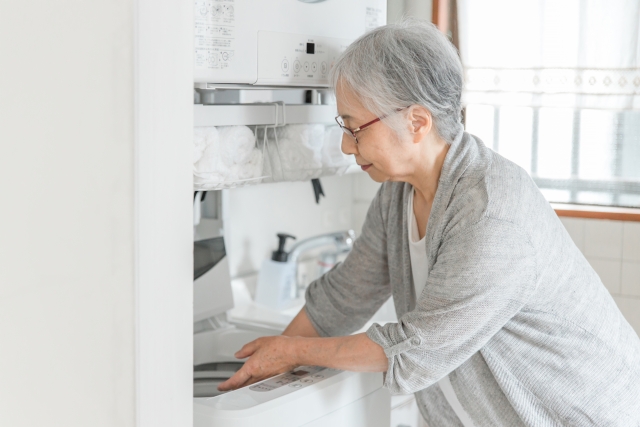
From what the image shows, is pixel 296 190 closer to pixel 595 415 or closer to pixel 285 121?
pixel 285 121

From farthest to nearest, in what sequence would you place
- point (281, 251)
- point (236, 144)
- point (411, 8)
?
point (411, 8)
point (281, 251)
point (236, 144)

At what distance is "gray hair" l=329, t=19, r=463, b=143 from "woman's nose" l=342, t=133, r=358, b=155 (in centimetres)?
9

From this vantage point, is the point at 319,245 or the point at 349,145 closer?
the point at 349,145

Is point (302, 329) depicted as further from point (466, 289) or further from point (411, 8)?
point (411, 8)

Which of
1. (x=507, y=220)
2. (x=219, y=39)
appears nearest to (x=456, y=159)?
(x=507, y=220)

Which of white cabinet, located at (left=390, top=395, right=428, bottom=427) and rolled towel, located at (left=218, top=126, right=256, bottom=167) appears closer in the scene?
rolled towel, located at (left=218, top=126, right=256, bottom=167)

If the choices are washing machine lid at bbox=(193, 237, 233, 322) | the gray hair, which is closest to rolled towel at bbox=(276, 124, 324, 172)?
the gray hair

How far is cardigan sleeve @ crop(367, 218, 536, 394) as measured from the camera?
1.13 metres

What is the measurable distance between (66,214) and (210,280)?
815mm

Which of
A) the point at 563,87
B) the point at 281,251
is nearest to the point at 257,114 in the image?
the point at 281,251

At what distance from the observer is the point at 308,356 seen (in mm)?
1252

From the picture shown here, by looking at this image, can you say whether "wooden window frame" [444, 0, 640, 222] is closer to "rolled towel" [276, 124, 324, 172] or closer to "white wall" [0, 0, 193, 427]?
"rolled towel" [276, 124, 324, 172]

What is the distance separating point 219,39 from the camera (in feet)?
3.75

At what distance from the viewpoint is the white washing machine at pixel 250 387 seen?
112 centimetres
